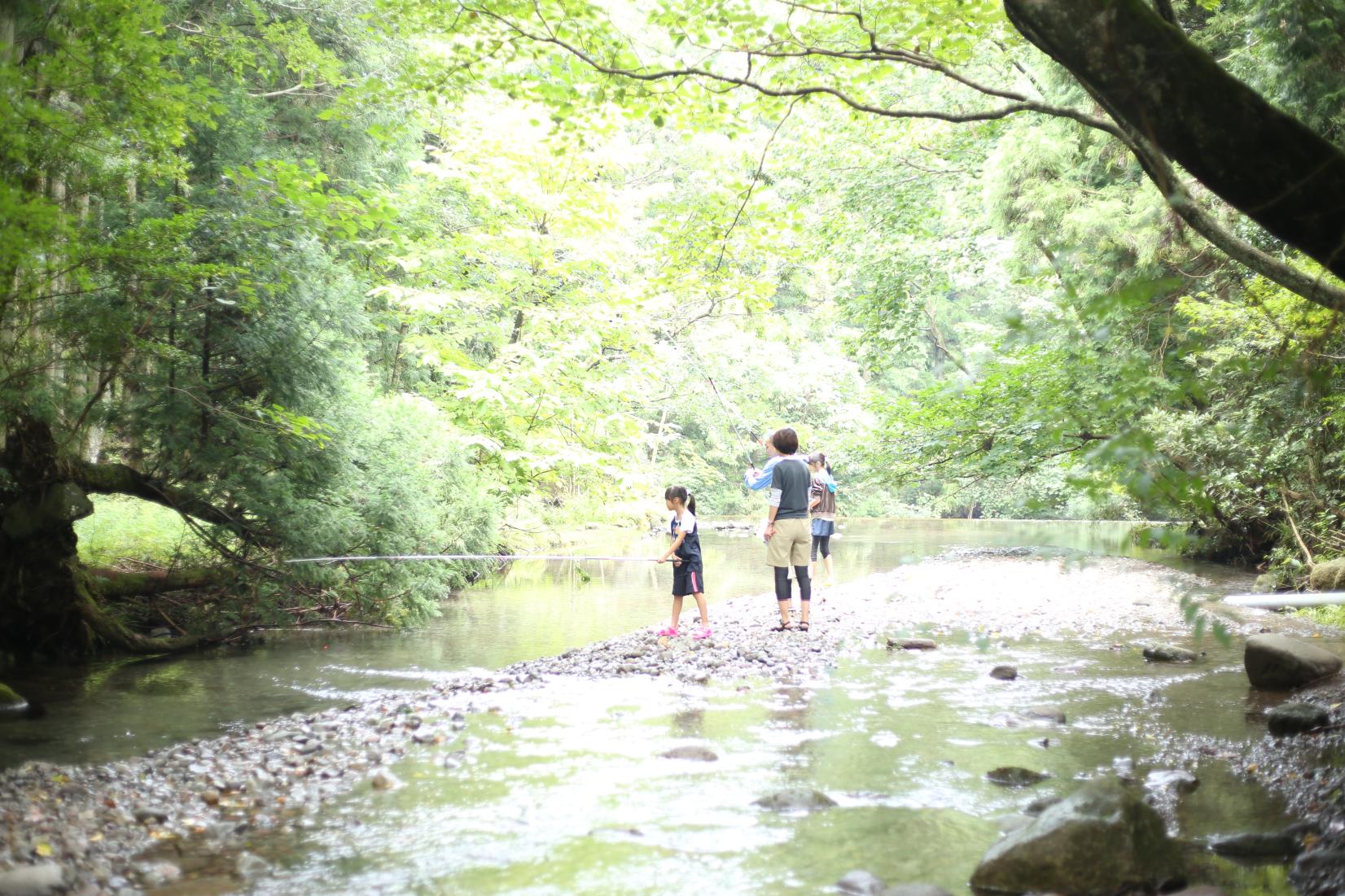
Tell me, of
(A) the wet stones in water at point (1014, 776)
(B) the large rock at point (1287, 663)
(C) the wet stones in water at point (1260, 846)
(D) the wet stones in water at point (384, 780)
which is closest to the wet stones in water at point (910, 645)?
(B) the large rock at point (1287, 663)

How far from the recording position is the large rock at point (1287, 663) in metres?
7.18

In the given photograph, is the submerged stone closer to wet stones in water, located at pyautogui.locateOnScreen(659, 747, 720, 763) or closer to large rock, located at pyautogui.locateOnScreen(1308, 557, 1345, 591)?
wet stones in water, located at pyautogui.locateOnScreen(659, 747, 720, 763)

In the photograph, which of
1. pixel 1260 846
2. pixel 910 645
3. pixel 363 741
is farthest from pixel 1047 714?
pixel 363 741

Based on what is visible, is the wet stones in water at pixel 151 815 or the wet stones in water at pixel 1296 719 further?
the wet stones in water at pixel 1296 719

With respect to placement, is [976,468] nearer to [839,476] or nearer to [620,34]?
[620,34]

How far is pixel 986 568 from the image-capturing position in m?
18.7

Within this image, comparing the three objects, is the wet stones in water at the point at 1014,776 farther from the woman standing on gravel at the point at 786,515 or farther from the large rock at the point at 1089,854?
the woman standing on gravel at the point at 786,515

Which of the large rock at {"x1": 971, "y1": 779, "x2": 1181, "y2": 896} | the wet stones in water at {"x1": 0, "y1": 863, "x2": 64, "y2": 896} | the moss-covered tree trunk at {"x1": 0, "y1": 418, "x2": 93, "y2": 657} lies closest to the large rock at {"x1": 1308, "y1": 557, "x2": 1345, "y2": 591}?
the large rock at {"x1": 971, "y1": 779, "x2": 1181, "y2": 896}

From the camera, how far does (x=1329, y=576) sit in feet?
36.2

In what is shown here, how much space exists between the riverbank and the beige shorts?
0.89m

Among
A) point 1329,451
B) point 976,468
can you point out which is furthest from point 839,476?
point 1329,451

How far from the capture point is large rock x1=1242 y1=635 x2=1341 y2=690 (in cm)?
718

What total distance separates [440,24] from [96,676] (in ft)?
23.8

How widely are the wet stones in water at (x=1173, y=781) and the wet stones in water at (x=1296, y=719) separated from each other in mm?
1069
